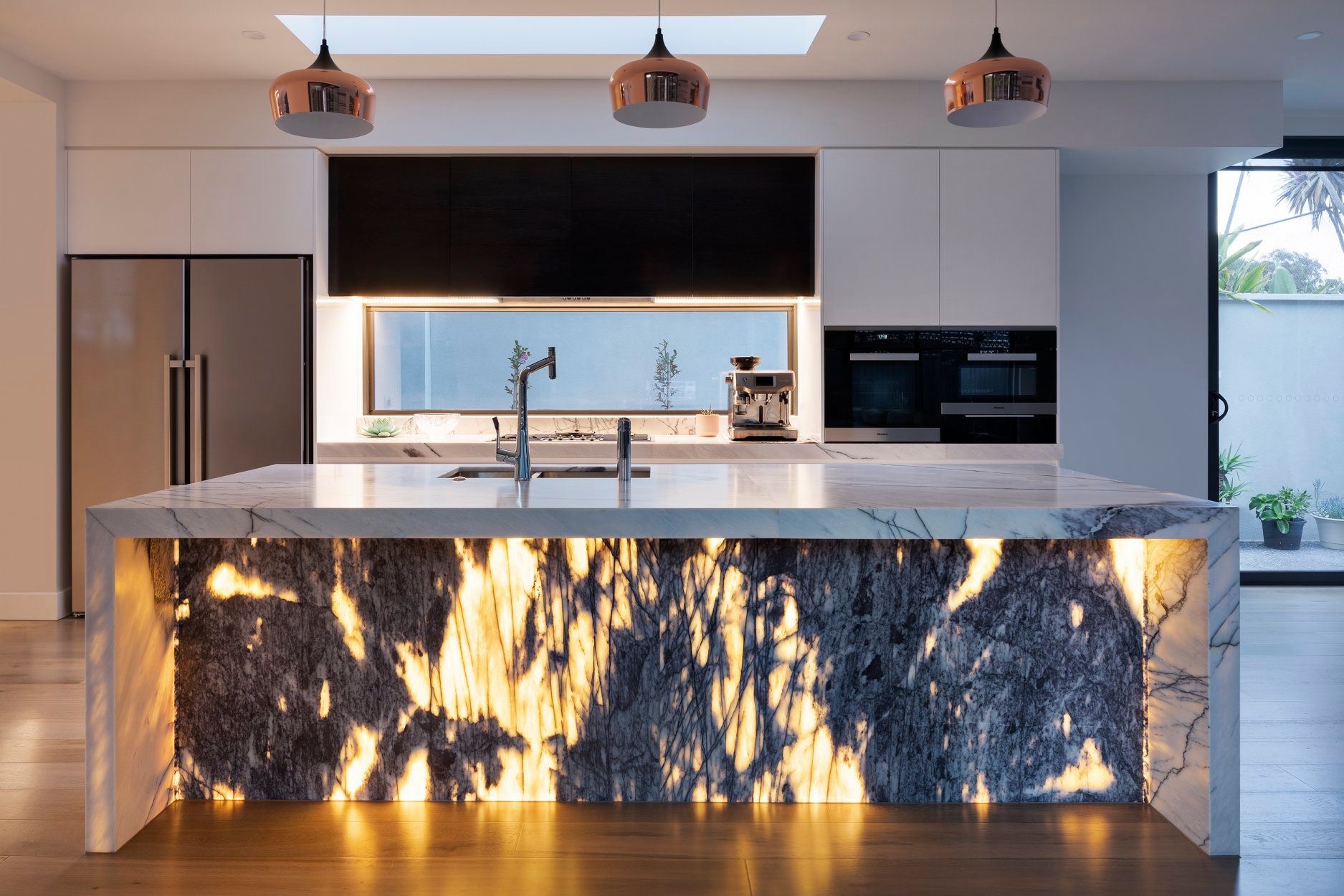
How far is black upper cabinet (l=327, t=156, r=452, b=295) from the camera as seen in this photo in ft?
14.3

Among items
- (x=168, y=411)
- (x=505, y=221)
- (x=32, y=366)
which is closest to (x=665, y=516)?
(x=505, y=221)

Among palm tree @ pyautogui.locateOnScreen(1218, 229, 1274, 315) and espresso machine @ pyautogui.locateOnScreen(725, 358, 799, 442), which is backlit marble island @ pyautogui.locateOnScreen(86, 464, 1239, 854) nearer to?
espresso machine @ pyautogui.locateOnScreen(725, 358, 799, 442)

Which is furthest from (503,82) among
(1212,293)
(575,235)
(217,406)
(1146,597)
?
(1212,293)

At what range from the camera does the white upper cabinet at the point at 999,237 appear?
13.9 feet

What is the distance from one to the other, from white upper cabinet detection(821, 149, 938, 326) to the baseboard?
3793mm

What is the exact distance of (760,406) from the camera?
14.3 feet

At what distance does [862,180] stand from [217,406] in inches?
123

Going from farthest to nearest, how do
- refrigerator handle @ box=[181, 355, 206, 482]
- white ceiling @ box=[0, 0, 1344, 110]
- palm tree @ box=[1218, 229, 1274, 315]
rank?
palm tree @ box=[1218, 229, 1274, 315]
refrigerator handle @ box=[181, 355, 206, 482]
white ceiling @ box=[0, 0, 1344, 110]

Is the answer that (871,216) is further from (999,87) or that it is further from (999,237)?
(999,87)

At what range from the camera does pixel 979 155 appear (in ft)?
13.9

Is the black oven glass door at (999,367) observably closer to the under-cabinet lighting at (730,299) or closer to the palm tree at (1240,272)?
the under-cabinet lighting at (730,299)

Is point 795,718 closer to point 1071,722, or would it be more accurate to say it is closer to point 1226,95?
point 1071,722

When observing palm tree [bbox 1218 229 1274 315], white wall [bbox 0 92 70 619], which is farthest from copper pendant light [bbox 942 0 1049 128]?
white wall [bbox 0 92 70 619]

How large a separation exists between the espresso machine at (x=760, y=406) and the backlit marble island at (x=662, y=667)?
6.65 feet
